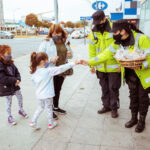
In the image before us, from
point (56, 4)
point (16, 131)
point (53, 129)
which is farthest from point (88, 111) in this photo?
point (56, 4)

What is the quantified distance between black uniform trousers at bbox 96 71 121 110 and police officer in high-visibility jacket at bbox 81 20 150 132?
35 cm

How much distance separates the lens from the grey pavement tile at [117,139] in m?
2.91

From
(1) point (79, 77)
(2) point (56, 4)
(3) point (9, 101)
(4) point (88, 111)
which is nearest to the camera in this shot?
(3) point (9, 101)

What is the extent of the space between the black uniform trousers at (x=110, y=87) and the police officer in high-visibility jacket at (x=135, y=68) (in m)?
0.35

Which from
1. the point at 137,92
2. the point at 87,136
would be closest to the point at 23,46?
the point at 87,136

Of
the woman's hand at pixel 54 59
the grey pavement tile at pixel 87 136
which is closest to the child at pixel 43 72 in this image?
the woman's hand at pixel 54 59

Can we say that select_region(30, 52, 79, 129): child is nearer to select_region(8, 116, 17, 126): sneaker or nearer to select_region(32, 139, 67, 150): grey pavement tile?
select_region(32, 139, 67, 150): grey pavement tile

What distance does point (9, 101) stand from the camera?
142 inches

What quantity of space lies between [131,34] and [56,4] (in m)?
4.26

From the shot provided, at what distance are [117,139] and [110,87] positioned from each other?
99 cm

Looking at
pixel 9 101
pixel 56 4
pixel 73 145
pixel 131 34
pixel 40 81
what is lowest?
pixel 73 145

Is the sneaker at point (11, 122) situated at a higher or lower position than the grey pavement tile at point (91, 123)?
higher

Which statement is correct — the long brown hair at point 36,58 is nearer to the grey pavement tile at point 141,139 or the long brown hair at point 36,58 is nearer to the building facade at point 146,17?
the grey pavement tile at point 141,139

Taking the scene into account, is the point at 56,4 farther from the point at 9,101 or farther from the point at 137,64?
the point at 137,64
